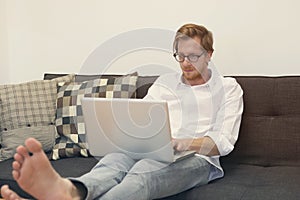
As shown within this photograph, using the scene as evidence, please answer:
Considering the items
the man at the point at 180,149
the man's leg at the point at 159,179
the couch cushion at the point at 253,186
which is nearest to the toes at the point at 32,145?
the man at the point at 180,149

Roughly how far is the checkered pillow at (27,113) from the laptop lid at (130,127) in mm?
631

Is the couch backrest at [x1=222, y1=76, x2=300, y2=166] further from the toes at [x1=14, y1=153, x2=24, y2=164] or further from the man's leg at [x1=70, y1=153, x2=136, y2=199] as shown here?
the toes at [x1=14, y1=153, x2=24, y2=164]

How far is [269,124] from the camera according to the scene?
83.3 inches

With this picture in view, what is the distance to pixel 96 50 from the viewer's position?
2930 mm

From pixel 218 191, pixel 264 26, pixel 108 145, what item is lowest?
pixel 218 191

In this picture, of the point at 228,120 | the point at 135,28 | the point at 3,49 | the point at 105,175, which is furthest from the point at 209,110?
the point at 3,49

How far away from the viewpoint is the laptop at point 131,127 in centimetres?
167

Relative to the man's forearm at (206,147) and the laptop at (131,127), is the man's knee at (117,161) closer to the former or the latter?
the laptop at (131,127)

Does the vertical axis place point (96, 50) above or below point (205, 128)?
above

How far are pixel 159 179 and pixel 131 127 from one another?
0.21m

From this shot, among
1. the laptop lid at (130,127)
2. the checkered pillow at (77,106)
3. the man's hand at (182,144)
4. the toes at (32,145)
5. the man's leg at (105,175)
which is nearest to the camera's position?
the toes at (32,145)

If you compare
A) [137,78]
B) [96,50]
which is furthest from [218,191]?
[96,50]

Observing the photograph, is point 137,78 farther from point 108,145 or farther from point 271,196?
point 271,196

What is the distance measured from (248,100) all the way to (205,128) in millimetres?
Answer: 257
